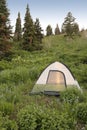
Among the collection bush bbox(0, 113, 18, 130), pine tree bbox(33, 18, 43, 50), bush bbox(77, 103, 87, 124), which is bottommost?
bush bbox(0, 113, 18, 130)

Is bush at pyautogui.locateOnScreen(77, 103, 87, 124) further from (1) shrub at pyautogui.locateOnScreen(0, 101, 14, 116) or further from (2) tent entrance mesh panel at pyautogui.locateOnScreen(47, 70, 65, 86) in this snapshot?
(2) tent entrance mesh panel at pyautogui.locateOnScreen(47, 70, 65, 86)

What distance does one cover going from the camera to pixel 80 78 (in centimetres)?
1564

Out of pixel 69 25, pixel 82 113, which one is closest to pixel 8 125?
pixel 82 113

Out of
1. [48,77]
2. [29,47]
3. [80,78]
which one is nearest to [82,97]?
[48,77]

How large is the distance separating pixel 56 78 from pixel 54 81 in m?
0.18

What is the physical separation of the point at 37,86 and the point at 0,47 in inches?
675

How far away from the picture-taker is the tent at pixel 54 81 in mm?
12594

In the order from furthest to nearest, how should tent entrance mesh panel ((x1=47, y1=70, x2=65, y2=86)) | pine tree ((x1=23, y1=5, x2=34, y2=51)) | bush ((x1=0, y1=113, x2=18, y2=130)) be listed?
pine tree ((x1=23, y1=5, x2=34, y2=51)) < tent entrance mesh panel ((x1=47, y1=70, x2=65, y2=86)) < bush ((x1=0, y1=113, x2=18, y2=130))

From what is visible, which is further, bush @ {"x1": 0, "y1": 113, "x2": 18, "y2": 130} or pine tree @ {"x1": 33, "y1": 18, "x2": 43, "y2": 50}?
pine tree @ {"x1": 33, "y1": 18, "x2": 43, "y2": 50}

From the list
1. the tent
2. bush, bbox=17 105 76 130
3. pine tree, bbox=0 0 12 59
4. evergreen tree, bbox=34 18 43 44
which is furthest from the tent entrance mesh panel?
evergreen tree, bbox=34 18 43 44

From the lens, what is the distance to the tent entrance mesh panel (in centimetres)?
1301

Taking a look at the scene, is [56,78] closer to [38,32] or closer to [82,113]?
[82,113]

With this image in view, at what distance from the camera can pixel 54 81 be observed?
43.1 feet

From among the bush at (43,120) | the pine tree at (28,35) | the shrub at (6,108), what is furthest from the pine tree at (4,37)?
the bush at (43,120)
